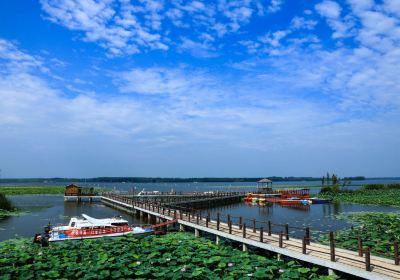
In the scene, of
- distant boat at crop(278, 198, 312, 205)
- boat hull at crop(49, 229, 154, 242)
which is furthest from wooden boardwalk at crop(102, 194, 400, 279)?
distant boat at crop(278, 198, 312, 205)

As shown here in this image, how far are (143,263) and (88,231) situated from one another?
32.3ft

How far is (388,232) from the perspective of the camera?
23875mm

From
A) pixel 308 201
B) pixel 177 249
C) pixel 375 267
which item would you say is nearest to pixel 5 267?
pixel 177 249

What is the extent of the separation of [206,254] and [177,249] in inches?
74.4

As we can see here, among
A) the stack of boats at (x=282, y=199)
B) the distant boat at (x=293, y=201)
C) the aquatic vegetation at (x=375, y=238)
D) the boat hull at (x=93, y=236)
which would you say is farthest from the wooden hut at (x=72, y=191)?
the aquatic vegetation at (x=375, y=238)

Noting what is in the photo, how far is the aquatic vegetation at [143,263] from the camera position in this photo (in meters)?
14.5

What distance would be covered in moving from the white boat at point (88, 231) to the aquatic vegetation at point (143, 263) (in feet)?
8.46

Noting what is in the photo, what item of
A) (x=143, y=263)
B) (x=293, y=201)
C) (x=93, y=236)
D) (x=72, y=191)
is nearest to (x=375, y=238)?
(x=143, y=263)

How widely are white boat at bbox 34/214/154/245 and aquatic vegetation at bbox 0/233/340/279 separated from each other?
2.58 m

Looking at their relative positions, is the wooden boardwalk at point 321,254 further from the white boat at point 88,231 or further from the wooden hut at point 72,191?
the wooden hut at point 72,191

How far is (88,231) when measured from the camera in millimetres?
24672

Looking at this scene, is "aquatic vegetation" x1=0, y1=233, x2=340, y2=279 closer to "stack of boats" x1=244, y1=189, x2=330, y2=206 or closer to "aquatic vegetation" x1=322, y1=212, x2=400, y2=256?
"aquatic vegetation" x1=322, y1=212, x2=400, y2=256

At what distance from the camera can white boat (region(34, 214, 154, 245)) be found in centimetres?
2350

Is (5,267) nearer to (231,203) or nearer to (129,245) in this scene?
(129,245)
